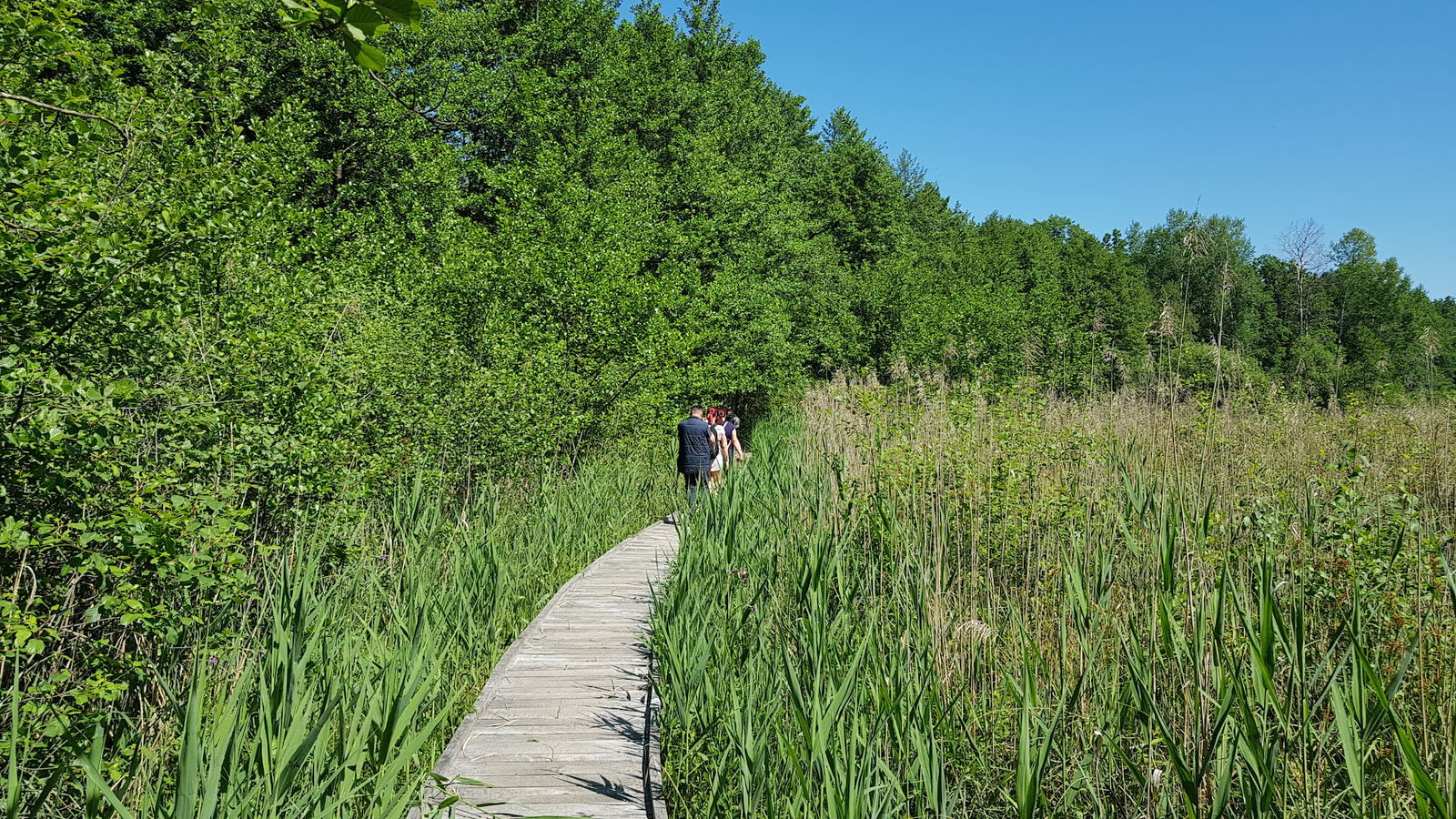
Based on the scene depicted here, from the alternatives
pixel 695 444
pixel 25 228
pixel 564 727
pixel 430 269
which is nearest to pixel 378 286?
pixel 430 269

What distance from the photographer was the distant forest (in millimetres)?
3400

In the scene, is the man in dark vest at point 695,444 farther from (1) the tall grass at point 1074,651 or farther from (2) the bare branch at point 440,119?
(2) the bare branch at point 440,119

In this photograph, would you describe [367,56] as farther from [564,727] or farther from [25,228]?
[564,727]

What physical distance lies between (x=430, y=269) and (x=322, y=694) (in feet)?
34.7

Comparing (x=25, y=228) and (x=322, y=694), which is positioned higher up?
(x=25, y=228)

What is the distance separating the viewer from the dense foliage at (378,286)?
10.6 feet

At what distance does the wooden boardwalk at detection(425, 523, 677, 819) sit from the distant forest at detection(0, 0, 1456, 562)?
1419mm

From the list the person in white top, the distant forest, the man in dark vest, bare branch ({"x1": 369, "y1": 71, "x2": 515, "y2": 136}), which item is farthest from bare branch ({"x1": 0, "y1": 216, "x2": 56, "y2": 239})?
bare branch ({"x1": 369, "y1": 71, "x2": 515, "y2": 136})

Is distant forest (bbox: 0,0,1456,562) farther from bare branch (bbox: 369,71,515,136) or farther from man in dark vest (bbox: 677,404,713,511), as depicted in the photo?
man in dark vest (bbox: 677,404,713,511)

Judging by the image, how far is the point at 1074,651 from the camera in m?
3.69

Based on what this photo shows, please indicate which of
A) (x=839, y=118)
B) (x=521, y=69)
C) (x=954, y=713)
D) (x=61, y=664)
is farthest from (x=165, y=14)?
(x=839, y=118)

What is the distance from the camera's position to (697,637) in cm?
364

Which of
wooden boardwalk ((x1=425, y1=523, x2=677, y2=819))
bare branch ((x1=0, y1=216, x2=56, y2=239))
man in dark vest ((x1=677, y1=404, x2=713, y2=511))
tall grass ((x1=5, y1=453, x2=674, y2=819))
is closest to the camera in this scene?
tall grass ((x1=5, y1=453, x2=674, y2=819))

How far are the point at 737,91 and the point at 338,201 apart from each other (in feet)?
44.2
